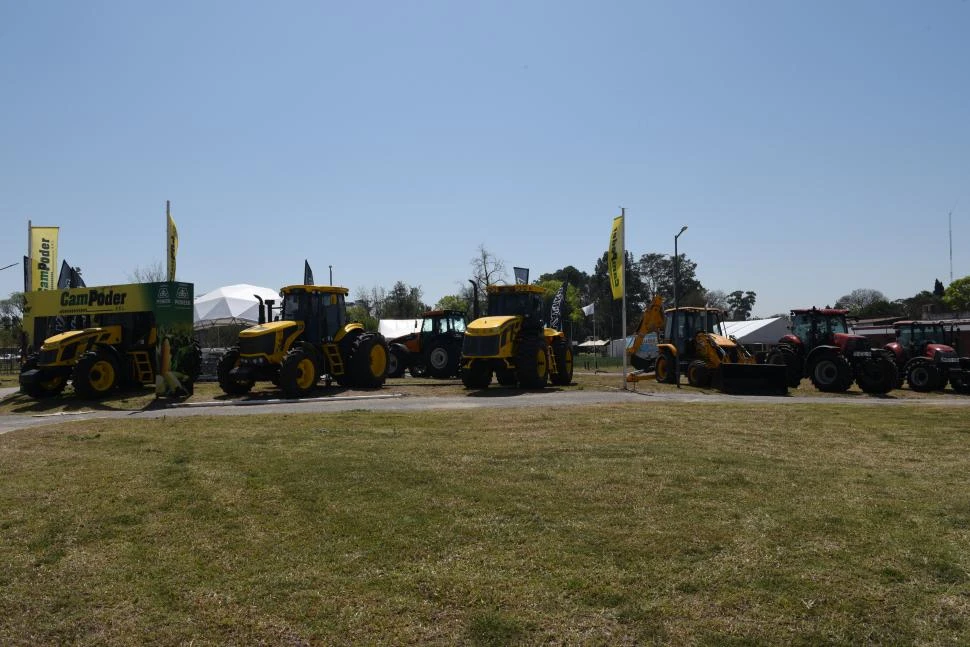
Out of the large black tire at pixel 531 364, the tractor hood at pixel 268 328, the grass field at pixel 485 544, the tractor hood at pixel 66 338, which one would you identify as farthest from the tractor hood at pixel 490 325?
the grass field at pixel 485 544

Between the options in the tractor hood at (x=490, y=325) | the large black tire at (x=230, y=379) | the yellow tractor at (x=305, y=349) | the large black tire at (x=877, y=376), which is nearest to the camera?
the yellow tractor at (x=305, y=349)

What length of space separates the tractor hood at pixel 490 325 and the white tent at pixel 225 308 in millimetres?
22582

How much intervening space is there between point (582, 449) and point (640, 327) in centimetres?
1860

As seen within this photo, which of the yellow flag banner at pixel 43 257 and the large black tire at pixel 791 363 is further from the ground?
the yellow flag banner at pixel 43 257

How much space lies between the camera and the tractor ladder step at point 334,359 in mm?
21156

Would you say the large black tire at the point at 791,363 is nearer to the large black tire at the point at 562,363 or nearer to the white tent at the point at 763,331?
the large black tire at the point at 562,363

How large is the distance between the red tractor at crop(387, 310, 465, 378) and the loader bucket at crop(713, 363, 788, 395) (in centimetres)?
1000

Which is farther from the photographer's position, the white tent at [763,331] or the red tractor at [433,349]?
the white tent at [763,331]

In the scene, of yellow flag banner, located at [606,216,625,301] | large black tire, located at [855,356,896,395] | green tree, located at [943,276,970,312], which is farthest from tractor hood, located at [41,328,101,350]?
green tree, located at [943,276,970,312]

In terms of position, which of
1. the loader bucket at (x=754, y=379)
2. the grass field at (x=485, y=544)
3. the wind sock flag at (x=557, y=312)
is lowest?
the grass field at (x=485, y=544)

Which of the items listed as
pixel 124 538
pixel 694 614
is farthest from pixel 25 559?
pixel 694 614

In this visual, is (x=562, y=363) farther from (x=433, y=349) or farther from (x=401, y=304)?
(x=401, y=304)

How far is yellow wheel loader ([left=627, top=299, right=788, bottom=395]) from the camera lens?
69.4 ft

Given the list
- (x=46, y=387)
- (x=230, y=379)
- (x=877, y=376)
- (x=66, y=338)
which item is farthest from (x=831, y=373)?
(x=46, y=387)
